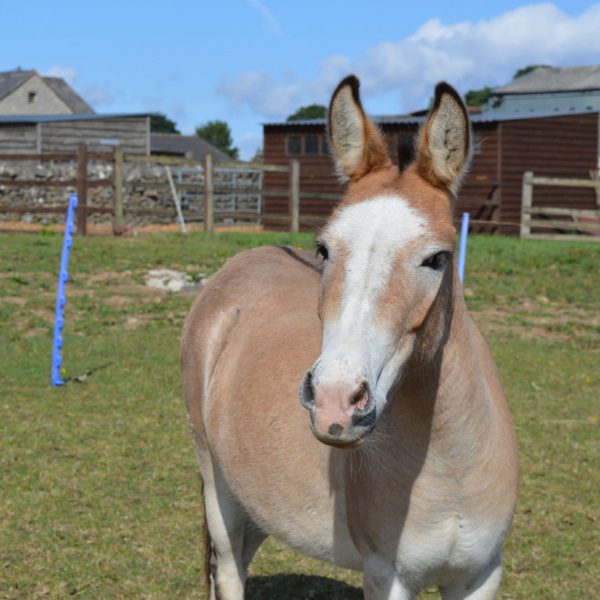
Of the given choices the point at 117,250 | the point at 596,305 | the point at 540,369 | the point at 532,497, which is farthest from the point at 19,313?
the point at 596,305

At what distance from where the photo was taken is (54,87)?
5434cm

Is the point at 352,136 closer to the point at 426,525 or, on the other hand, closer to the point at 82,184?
A: the point at 426,525

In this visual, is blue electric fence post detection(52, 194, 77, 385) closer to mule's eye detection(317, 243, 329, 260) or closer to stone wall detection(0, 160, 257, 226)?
mule's eye detection(317, 243, 329, 260)

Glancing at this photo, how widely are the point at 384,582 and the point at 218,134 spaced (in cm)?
9822

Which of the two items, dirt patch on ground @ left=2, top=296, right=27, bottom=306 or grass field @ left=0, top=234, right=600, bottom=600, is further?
dirt patch on ground @ left=2, top=296, right=27, bottom=306

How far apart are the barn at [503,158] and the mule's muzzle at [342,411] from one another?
809 inches

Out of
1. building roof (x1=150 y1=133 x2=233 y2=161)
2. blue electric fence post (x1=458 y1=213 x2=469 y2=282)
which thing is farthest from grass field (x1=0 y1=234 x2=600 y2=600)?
building roof (x1=150 y1=133 x2=233 y2=161)

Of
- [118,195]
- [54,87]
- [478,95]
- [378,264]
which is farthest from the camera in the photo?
[478,95]

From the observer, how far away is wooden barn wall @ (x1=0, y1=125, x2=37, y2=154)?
35750mm

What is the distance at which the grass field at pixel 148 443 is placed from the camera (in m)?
4.50

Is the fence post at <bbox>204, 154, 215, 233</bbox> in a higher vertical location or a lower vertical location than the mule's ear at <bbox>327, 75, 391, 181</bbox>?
higher

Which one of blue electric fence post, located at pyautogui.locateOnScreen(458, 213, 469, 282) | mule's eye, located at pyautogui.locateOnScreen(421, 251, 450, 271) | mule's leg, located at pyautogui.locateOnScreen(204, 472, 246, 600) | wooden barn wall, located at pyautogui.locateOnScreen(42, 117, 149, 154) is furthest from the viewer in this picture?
wooden barn wall, located at pyautogui.locateOnScreen(42, 117, 149, 154)

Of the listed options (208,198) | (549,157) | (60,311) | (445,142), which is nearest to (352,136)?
(445,142)

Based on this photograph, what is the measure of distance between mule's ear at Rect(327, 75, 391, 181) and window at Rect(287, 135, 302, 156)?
25.4m
